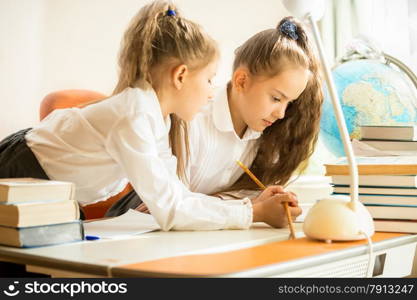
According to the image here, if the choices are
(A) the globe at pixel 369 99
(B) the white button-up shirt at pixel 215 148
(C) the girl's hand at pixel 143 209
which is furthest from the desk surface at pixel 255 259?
(A) the globe at pixel 369 99

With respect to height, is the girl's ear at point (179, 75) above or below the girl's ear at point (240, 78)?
above

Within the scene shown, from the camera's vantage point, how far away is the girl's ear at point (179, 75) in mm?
1634

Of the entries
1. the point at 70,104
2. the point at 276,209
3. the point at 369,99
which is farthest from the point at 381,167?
the point at 70,104

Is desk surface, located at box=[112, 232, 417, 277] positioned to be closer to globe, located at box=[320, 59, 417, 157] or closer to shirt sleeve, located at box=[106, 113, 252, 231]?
shirt sleeve, located at box=[106, 113, 252, 231]

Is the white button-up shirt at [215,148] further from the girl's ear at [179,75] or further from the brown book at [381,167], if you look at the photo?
the brown book at [381,167]

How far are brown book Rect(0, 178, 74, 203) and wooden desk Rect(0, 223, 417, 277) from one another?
0.09 m

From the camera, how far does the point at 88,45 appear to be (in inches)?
119

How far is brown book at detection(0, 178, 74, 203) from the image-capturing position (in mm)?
1189

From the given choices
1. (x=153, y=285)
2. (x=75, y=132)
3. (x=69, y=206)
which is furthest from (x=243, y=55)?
(x=153, y=285)

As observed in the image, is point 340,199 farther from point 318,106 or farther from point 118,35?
point 118,35

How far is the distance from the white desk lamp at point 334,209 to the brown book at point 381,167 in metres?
0.22

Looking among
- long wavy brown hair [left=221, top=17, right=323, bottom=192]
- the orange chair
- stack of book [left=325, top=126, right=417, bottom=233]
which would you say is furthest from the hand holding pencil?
the orange chair

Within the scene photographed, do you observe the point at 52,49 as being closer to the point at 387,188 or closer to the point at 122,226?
the point at 122,226

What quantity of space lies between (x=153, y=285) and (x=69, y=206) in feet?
1.24
